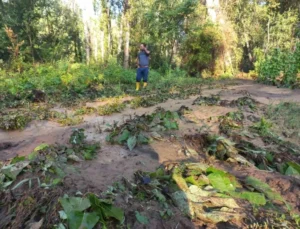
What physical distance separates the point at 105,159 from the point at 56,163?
0.62 meters

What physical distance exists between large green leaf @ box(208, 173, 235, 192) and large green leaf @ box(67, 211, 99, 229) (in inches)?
45.5

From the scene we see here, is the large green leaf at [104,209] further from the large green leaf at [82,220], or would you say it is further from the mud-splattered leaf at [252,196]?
the mud-splattered leaf at [252,196]

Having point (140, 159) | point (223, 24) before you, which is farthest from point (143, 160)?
point (223, 24)

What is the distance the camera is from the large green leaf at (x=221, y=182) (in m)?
2.42

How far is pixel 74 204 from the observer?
1.93 m

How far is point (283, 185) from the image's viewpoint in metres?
2.54

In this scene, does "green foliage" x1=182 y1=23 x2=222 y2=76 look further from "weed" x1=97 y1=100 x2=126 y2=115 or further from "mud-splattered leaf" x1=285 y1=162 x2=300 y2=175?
"mud-splattered leaf" x1=285 y1=162 x2=300 y2=175

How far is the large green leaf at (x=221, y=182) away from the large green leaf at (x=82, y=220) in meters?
1.16

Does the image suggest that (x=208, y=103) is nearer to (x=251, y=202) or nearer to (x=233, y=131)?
(x=233, y=131)

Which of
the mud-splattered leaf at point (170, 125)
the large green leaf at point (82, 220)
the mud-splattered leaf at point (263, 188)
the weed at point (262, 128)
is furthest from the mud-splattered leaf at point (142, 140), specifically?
the weed at point (262, 128)

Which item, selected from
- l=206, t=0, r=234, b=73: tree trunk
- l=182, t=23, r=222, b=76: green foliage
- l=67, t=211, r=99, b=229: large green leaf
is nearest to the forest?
l=67, t=211, r=99, b=229: large green leaf

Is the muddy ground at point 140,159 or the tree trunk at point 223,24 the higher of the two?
the tree trunk at point 223,24

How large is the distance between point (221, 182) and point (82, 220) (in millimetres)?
1326

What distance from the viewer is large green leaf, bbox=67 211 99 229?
1788 millimetres
